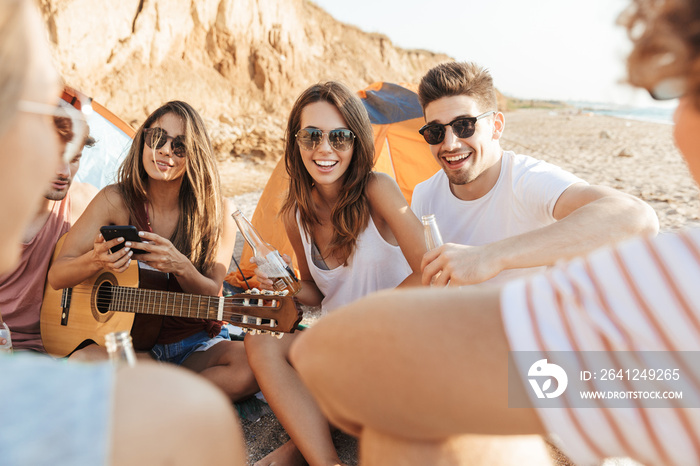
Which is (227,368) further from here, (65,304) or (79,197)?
(79,197)

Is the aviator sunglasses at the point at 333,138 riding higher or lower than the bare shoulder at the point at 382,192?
higher

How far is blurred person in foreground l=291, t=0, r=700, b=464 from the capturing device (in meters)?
0.74

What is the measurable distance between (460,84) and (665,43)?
6.85ft

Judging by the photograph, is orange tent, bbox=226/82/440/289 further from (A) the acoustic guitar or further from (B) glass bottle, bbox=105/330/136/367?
(B) glass bottle, bbox=105/330/136/367

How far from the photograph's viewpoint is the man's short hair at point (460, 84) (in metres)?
2.85

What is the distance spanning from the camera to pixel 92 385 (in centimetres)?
65

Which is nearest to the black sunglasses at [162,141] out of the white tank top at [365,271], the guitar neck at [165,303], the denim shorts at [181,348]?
the guitar neck at [165,303]

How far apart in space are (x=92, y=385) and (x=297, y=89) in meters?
17.2

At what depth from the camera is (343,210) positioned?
9.25 feet

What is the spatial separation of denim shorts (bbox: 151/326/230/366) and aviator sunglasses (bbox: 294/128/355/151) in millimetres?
1290

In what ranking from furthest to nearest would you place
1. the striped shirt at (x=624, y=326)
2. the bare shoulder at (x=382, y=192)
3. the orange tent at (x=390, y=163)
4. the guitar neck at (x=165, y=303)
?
1. the orange tent at (x=390, y=163)
2. the bare shoulder at (x=382, y=192)
3. the guitar neck at (x=165, y=303)
4. the striped shirt at (x=624, y=326)

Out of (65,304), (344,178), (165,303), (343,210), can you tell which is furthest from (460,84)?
(65,304)

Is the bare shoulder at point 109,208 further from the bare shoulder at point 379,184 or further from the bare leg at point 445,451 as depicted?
the bare leg at point 445,451

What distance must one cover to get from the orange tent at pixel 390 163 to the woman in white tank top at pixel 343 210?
180 centimetres
